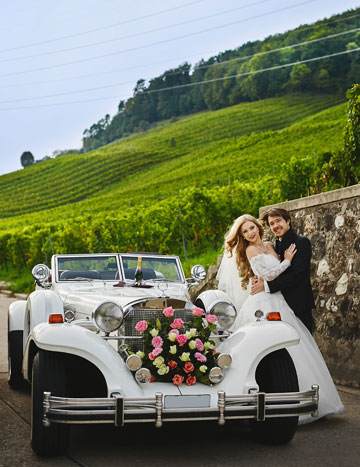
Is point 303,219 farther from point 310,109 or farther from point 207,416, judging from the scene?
point 310,109

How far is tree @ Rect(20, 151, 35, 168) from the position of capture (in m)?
158

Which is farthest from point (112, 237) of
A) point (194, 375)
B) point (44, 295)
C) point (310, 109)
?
point (310, 109)

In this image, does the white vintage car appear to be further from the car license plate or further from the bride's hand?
the bride's hand

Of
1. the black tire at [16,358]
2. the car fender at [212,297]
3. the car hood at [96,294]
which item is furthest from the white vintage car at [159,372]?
the black tire at [16,358]

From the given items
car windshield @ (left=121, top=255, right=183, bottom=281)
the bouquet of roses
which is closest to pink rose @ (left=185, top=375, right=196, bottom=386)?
the bouquet of roses

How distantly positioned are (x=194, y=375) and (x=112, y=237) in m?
18.7

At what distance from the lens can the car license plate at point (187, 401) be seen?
4688 millimetres

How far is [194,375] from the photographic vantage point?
5109 mm

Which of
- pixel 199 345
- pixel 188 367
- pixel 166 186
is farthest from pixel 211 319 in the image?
pixel 166 186

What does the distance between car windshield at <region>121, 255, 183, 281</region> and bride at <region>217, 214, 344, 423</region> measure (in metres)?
1.16

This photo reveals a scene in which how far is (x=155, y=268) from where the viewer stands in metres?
8.05

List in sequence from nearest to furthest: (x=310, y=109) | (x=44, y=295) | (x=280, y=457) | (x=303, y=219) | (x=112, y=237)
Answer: (x=280, y=457) < (x=44, y=295) < (x=303, y=219) < (x=112, y=237) < (x=310, y=109)

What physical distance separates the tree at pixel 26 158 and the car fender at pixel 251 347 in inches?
6215

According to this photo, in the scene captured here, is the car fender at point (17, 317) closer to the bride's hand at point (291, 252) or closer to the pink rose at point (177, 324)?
the pink rose at point (177, 324)
